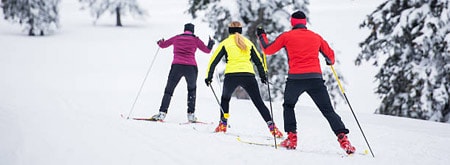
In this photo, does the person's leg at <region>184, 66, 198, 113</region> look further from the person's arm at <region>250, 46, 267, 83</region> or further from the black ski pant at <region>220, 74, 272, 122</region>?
the person's arm at <region>250, 46, 267, 83</region>

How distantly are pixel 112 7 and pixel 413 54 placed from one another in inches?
1451

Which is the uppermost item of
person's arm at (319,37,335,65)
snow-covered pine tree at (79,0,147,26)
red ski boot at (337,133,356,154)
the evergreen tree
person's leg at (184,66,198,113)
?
snow-covered pine tree at (79,0,147,26)

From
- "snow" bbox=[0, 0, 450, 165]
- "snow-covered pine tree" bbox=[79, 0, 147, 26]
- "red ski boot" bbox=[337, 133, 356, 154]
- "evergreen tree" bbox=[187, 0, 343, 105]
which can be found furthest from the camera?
"snow-covered pine tree" bbox=[79, 0, 147, 26]

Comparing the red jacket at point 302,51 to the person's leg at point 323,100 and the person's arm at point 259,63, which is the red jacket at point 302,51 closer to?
the person's leg at point 323,100

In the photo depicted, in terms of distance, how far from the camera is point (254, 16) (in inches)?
530

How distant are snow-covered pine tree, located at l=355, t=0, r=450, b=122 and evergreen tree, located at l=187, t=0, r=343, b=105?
3002 millimetres

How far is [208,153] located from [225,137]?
122 centimetres

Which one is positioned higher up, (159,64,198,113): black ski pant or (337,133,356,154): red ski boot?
(159,64,198,113): black ski pant

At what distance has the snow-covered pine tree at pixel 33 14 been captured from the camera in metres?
32.6

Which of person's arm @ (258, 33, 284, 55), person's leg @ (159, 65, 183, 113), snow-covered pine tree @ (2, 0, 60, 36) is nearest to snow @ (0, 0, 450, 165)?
person's leg @ (159, 65, 183, 113)

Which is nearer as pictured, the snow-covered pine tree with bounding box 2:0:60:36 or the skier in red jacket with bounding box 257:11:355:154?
the skier in red jacket with bounding box 257:11:355:154

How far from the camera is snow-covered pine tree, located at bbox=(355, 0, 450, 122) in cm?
983

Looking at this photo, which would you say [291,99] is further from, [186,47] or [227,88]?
[186,47]

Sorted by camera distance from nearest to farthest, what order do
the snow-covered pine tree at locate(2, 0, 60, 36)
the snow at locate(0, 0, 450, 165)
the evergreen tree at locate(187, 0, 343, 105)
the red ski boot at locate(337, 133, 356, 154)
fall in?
the snow at locate(0, 0, 450, 165), the red ski boot at locate(337, 133, 356, 154), the evergreen tree at locate(187, 0, 343, 105), the snow-covered pine tree at locate(2, 0, 60, 36)
